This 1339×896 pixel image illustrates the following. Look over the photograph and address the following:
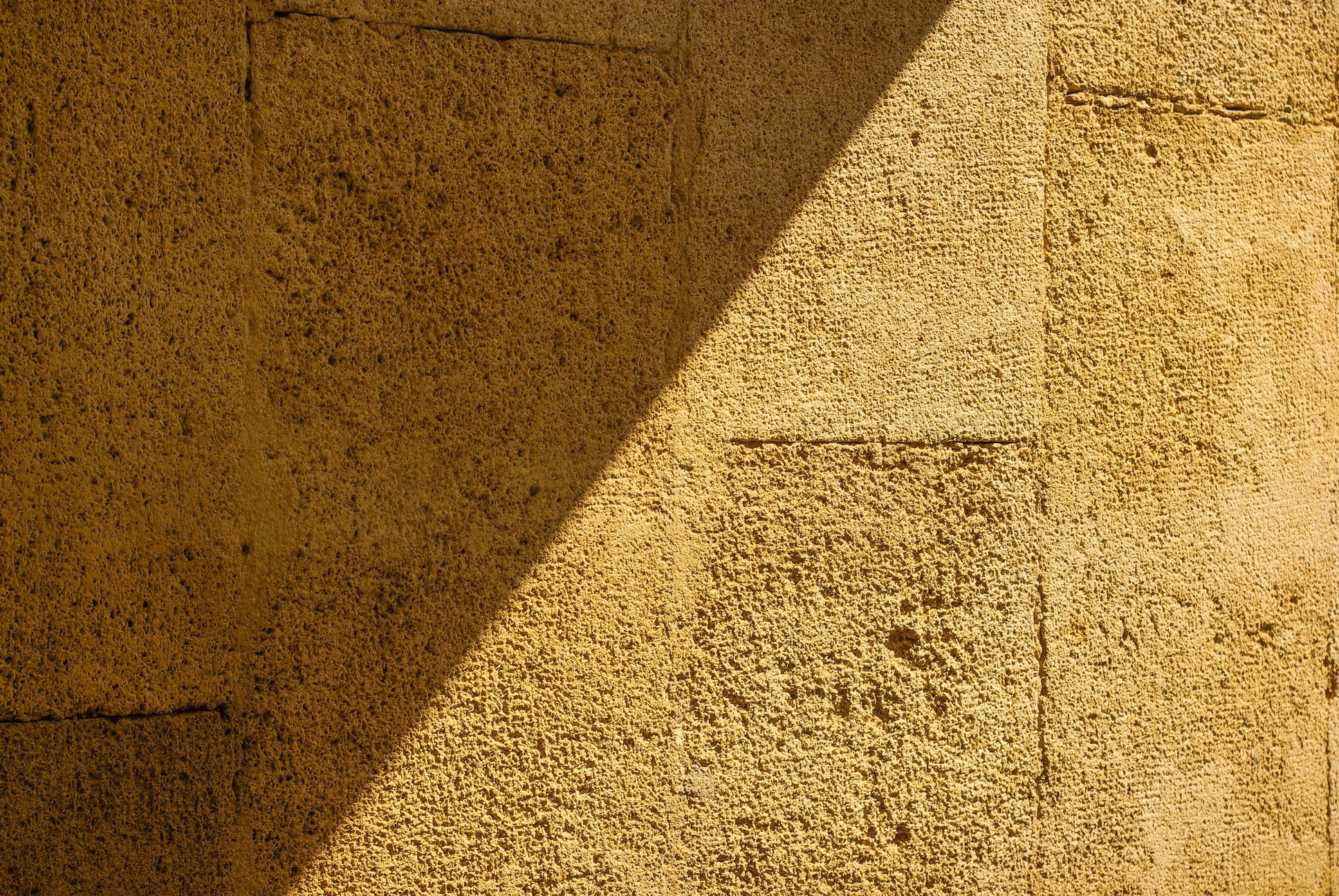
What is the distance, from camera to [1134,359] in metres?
2.18

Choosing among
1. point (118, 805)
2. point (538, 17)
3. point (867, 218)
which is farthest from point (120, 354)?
point (867, 218)

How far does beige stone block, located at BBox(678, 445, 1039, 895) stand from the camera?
191cm

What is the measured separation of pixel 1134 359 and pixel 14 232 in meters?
2.11

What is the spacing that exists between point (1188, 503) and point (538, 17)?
1687 mm

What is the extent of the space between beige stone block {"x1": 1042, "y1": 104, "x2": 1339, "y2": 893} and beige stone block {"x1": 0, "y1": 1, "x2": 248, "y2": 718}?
62.7 inches

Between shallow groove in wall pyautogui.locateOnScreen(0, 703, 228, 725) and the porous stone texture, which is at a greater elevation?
shallow groove in wall pyautogui.locateOnScreen(0, 703, 228, 725)

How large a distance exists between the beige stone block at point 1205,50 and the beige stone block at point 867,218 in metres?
0.11

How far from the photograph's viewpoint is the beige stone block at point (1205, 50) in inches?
83.0

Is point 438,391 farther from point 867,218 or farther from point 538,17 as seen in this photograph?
point 867,218

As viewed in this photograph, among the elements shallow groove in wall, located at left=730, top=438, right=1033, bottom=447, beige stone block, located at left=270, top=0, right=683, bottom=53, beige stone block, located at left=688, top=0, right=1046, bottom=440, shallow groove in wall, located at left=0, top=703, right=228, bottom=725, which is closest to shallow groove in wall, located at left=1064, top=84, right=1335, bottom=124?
beige stone block, located at left=688, top=0, right=1046, bottom=440

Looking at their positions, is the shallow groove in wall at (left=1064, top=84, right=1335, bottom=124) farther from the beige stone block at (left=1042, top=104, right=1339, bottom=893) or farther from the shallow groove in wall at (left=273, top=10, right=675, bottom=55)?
the shallow groove in wall at (left=273, top=10, right=675, bottom=55)

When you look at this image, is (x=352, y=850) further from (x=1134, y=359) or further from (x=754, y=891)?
(x=1134, y=359)

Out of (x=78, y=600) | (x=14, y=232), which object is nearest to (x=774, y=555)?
(x=78, y=600)

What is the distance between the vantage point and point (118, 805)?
1.60m
